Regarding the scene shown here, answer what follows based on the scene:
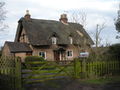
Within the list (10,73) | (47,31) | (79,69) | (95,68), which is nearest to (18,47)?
(47,31)

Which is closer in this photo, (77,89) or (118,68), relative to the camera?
(77,89)

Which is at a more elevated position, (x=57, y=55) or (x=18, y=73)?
(x=57, y=55)

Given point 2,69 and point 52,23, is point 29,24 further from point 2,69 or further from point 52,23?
point 2,69

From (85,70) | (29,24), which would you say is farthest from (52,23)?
(85,70)

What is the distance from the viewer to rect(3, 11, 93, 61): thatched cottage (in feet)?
110

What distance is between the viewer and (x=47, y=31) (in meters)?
37.1

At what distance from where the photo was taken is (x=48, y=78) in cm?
1448

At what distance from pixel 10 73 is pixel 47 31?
88.3 ft

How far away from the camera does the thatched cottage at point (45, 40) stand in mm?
33562

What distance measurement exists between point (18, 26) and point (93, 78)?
85.8 feet

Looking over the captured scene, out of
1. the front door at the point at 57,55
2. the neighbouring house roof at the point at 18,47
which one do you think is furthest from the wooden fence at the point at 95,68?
the front door at the point at 57,55

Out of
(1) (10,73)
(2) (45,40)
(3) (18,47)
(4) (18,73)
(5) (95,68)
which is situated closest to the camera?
(1) (10,73)

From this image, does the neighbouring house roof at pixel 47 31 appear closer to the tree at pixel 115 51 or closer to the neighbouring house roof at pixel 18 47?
the neighbouring house roof at pixel 18 47

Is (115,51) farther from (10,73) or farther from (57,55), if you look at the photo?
(57,55)
